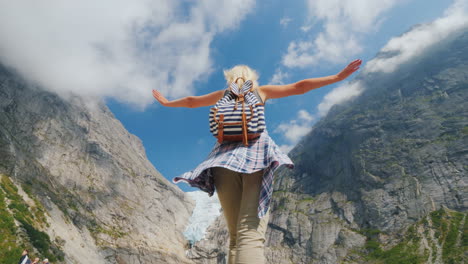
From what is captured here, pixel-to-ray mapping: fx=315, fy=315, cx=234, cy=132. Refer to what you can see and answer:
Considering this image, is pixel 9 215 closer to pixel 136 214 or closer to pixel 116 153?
pixel 136 214

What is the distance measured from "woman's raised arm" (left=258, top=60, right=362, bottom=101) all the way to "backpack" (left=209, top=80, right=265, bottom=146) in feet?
1.37

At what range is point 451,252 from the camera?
76.1m

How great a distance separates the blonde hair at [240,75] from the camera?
4.32m

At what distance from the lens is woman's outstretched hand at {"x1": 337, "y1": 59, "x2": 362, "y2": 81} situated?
4.13 metres

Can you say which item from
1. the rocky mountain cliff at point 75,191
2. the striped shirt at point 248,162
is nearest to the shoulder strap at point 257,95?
the striped shirt at point 248,162

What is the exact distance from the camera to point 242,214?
→ 3.18 meters

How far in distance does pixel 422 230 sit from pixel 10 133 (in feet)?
357

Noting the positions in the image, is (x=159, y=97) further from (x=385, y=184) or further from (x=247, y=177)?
(x=385, y=184)

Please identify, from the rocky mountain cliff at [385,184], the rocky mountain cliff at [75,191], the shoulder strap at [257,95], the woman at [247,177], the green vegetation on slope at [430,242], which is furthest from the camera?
the rocky mountain cliff at [385,184]

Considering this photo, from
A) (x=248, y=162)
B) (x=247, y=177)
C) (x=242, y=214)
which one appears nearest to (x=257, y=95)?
(x=248, y=162)

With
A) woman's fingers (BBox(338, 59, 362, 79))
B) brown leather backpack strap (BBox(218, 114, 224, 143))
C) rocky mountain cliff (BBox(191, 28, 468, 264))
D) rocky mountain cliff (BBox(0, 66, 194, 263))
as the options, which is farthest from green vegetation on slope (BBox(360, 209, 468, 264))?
brown leather backpack strap (BBox(218, 114, 224, 143))

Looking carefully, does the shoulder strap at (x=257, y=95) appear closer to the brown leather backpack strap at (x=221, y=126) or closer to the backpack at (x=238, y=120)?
the backpack at (x=238, y=120)

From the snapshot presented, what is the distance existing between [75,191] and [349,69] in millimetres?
94258

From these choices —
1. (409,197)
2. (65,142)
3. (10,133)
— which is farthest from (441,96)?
(10,133)
